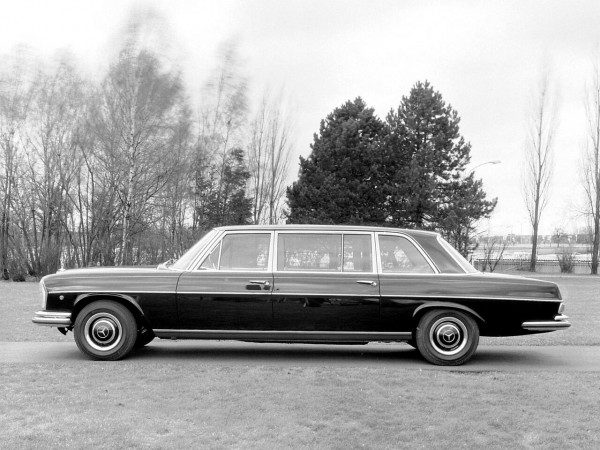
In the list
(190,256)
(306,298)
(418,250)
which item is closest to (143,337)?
(190,256)

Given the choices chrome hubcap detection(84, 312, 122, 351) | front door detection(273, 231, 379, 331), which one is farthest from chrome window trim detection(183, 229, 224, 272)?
chrome hubcap detection(84, 312, 122, 351)

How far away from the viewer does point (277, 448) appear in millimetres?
4645

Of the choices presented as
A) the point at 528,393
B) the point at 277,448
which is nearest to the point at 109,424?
the point at 277,448

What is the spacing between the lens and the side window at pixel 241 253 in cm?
848

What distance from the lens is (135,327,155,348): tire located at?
8752 millimetres

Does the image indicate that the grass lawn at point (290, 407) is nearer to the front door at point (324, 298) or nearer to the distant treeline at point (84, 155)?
the front door at point (324, 298)

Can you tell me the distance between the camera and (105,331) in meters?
8.39

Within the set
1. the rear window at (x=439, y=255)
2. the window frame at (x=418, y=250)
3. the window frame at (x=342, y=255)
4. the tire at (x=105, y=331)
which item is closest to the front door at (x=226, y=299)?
the window frame at (x=342, y=255)

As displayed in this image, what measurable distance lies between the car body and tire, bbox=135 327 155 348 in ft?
0.72

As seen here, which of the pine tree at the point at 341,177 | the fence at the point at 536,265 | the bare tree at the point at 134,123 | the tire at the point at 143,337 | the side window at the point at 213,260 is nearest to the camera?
the side window at the point at 213,260

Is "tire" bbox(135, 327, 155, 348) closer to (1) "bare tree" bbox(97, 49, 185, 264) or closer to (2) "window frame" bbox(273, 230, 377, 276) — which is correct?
(2) "window frame" bbox(273, 230, 377, 276)

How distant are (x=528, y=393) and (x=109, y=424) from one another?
3661 millimetres

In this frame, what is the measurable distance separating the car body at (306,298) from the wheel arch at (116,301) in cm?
1

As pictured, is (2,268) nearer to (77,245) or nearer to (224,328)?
(77,245)
